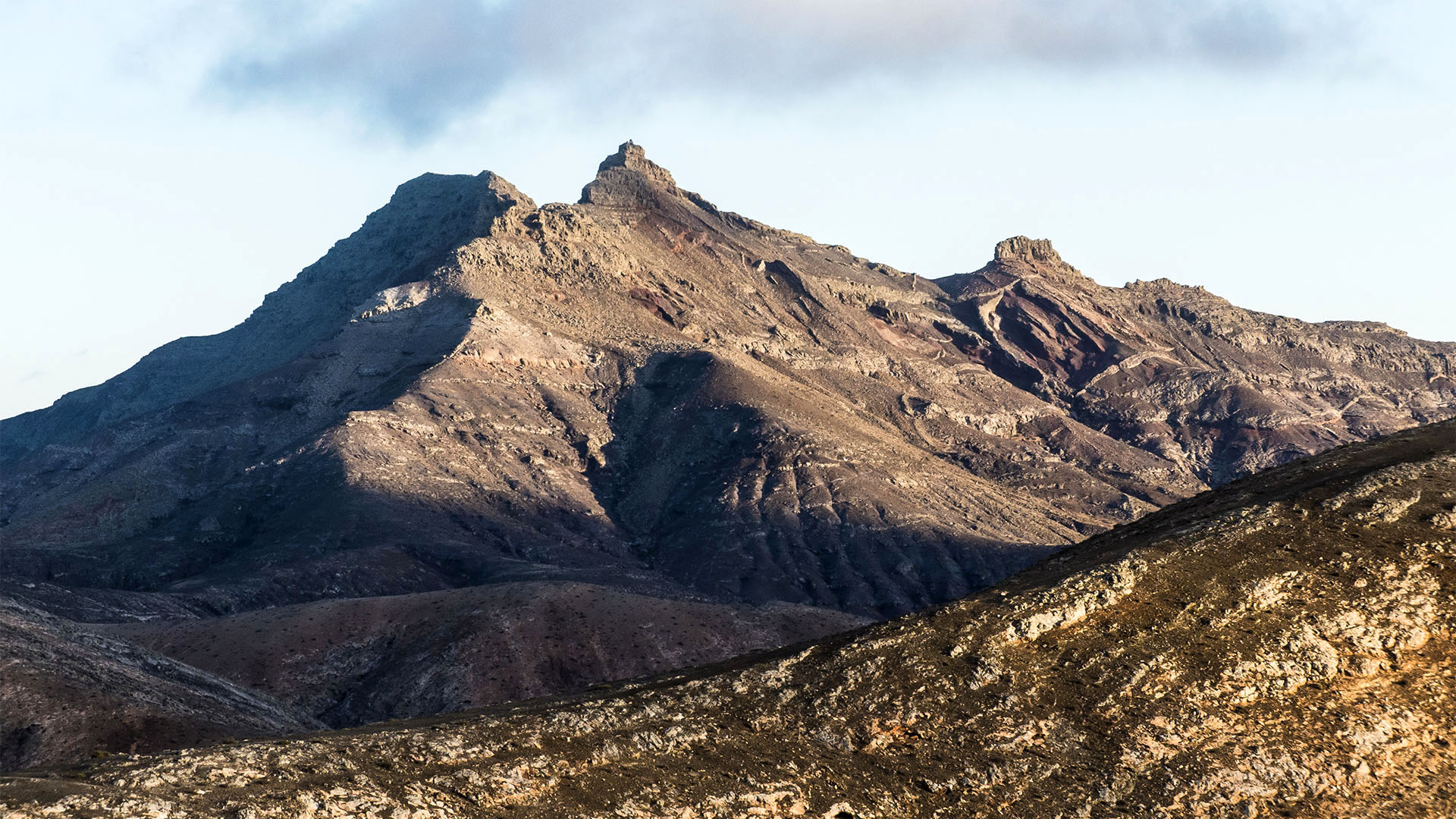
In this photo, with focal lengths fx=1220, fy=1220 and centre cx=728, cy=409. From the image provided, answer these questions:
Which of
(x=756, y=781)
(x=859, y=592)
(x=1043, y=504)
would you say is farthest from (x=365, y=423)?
(x=756, y=781)

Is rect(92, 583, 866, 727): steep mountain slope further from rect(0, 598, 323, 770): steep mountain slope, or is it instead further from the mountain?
rect(0, 598, 323, 770): steep mountain slope

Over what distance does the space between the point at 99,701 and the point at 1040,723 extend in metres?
48.2

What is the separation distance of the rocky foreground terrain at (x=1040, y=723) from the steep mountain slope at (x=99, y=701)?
31.6 metres

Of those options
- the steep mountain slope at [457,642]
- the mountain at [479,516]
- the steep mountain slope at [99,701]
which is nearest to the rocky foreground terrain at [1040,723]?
the steep mountain slope at [99,701]

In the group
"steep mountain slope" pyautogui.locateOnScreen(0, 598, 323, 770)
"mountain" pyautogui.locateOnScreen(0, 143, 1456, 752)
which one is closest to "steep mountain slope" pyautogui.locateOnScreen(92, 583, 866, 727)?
"mountain" pyautogui.locateOnScreen(0, 143, 1456, 752)

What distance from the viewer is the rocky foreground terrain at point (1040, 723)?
2678 cm

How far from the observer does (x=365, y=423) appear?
16262 centimetres

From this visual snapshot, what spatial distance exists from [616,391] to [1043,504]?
2769 inches

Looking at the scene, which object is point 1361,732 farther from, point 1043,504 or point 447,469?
point 1043,504

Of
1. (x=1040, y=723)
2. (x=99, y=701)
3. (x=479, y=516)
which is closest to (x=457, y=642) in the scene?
(x=99, y=701)

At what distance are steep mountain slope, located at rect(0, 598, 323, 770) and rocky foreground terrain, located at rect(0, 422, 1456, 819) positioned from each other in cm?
3163

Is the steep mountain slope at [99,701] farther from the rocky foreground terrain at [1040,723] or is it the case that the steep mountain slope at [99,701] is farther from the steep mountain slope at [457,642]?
the rocky foreground terrain at [1040,723]

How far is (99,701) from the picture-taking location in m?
58.8

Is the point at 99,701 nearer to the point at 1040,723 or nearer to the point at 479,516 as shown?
the point at 1040,723
